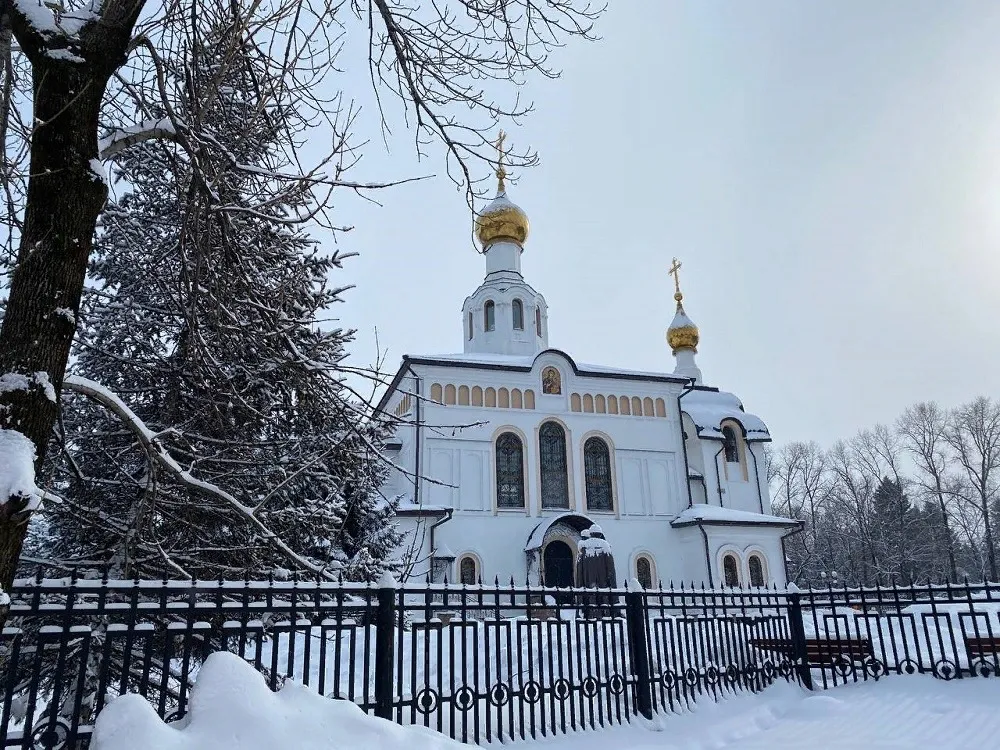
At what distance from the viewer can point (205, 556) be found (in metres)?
5.98

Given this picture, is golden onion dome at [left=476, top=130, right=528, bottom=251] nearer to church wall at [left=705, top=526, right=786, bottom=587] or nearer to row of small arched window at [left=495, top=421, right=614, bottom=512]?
row of small arched window at [left=495, top=421, right=614, bottom=512]

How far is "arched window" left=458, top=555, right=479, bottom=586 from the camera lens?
19.7 m

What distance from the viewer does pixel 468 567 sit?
781 inches

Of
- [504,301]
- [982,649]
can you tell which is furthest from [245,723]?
[504,301]

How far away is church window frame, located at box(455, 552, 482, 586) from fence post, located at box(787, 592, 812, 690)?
12499 mm

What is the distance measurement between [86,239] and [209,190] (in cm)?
95

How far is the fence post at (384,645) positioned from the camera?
176 inches

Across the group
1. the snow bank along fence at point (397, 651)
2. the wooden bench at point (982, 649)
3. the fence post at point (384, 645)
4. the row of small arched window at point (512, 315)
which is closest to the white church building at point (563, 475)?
the row of small arched window at point (512, 315)

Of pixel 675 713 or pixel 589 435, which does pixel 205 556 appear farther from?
pixel 589 435

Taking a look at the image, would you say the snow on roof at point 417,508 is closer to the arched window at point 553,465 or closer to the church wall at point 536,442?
the church wall at point 536,442

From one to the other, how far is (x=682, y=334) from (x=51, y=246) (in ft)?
98.8

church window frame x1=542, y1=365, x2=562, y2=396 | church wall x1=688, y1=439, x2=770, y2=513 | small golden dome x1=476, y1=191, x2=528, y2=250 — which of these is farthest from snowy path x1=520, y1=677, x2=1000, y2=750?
small golden dome x1=476, y1=191, x2=528, y2=250

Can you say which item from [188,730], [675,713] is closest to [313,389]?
[188,730]

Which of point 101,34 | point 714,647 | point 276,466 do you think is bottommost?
point 714,647
